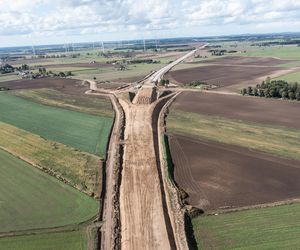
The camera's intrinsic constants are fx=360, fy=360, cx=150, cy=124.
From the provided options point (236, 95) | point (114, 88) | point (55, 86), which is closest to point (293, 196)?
point (236, 95)

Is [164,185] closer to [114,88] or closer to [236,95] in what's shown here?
[236,95]

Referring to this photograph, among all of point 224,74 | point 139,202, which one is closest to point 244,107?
point 139,202

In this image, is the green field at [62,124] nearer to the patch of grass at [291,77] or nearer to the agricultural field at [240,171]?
the agricultural field at [240,171]

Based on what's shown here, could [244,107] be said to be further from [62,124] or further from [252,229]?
[252,229]

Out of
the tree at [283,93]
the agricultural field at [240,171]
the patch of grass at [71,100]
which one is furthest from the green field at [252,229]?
the tree at [283,93]

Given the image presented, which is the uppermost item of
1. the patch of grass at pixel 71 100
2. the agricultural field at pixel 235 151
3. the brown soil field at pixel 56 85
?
the brown soil field at pixel 56 85

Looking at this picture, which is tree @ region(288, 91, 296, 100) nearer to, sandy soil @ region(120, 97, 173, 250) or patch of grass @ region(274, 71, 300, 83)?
patch of grass @ region(274, 71, 300, 83)

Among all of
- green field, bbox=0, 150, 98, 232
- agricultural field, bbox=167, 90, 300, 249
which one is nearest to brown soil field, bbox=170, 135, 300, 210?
agricultural field, bbox=167, 90, 300, 249
